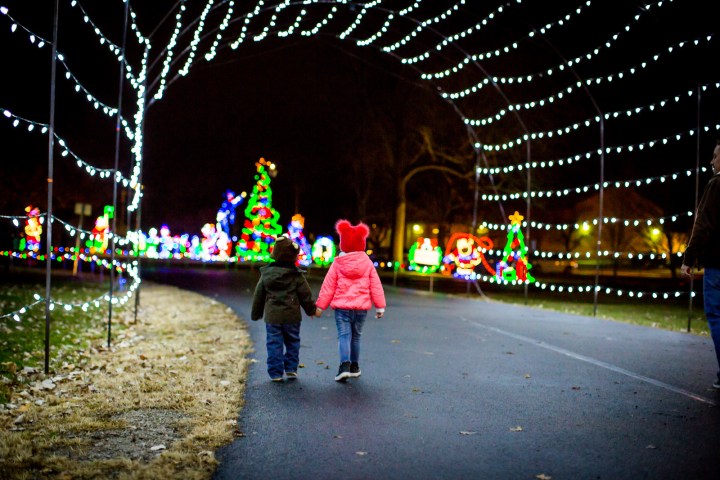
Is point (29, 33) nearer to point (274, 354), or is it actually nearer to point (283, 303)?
point (283, 303)

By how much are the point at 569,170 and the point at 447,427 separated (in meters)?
33.3

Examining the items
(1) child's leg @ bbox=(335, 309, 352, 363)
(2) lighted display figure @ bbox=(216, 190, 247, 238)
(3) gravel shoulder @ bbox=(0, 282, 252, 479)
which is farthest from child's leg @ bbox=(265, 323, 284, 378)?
(2) lighted display figure @ bbox=(216, 190, 247, 238)

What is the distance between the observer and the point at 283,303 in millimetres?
7223

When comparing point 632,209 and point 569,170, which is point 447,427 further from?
point 632,209

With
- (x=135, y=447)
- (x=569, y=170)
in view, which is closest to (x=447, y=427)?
(x=135, y=447)

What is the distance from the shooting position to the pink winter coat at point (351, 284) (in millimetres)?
7293

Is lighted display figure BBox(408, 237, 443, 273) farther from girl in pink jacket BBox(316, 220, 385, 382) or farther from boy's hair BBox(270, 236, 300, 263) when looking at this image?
boy's hair BBox(270, 236, 300, 263)

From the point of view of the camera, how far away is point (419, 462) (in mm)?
4469

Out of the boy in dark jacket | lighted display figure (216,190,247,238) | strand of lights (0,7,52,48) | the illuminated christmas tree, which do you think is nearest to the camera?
strand of lights (0,7,52,48)

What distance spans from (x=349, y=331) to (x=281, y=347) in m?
0.70

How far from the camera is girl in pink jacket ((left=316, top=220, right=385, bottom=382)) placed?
728 cm

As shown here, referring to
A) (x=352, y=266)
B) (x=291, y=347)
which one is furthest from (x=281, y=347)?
(x=352, y=266)

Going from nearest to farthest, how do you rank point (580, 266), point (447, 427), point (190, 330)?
1. point (447, 427)
2. point (190, 330)
3. point (580, 266)

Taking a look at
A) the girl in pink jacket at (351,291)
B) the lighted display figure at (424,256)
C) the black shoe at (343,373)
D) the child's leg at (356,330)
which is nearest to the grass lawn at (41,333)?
the black shoe at (343,373)
